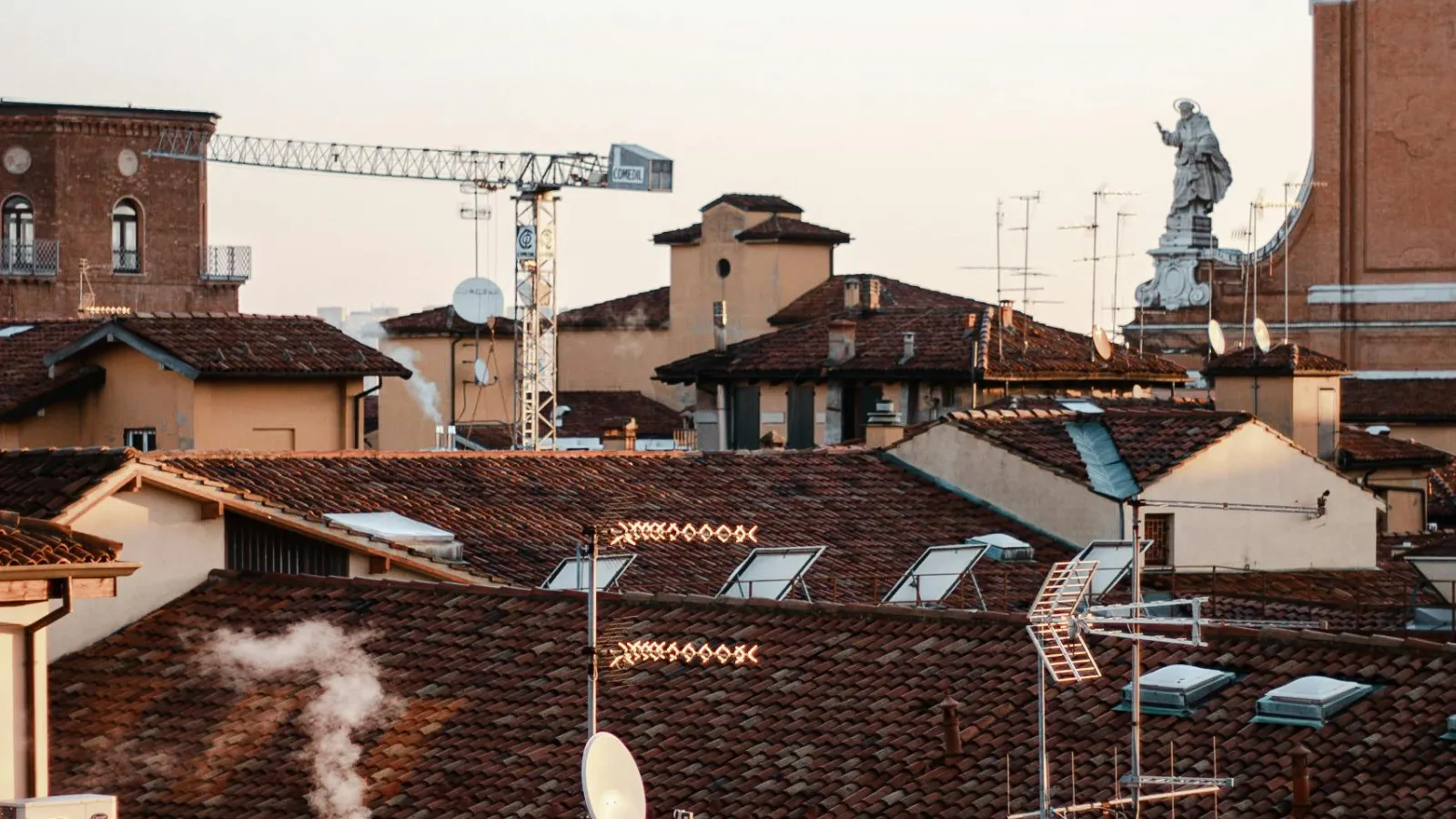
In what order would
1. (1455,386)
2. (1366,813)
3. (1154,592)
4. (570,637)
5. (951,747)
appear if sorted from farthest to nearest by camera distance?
(1455,386), (1154,592), (570,637), (951,747), (1366,813)

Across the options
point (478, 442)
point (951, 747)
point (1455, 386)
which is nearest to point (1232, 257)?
point (1455, 386)

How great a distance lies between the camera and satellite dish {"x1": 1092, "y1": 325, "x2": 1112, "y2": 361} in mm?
43000

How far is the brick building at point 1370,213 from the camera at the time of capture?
204 ft

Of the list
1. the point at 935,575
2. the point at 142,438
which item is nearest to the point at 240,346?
the point at 142,438

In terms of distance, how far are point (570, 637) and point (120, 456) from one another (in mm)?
4550

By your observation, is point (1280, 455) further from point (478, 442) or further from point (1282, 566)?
point (478, 442)

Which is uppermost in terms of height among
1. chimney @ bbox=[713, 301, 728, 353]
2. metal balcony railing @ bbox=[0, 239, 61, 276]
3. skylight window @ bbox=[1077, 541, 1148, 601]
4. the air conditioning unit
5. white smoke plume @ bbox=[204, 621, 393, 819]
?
metal balcony railing @ bbox=[0, 239, 61, 276]

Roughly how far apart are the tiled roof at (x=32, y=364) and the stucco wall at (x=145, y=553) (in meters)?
15.5

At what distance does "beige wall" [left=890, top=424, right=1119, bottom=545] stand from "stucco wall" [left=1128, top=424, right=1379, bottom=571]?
65 centimetres

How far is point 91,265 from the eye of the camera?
65125 millimetres

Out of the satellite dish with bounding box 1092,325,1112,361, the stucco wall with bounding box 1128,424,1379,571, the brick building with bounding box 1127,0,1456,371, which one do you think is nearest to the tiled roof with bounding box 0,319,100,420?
the satellite dish with bounding box 1092,325,1112,361

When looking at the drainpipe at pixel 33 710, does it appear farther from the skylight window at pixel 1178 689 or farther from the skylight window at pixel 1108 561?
the skylight window at pixel 1108 561

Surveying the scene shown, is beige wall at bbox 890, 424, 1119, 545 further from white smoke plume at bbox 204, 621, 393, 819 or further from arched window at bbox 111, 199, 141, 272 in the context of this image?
arched window at bbox 111, 199, 141, 272

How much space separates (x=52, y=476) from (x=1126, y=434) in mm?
13373
